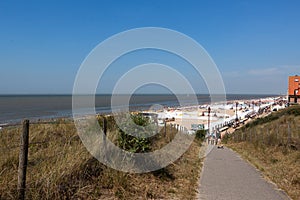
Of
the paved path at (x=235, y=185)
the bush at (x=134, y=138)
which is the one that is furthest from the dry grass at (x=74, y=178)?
the bush at (x=134, y=138)

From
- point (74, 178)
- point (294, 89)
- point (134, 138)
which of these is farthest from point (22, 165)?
point (294, 89)

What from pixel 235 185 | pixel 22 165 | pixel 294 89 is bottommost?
pixel 235 185

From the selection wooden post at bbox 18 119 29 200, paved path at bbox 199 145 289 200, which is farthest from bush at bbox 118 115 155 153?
wooden post at bbox 18 119 29 200

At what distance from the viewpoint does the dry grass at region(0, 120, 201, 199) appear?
4.08 metres

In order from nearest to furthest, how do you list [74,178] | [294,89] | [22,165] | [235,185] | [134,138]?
[22,165] → [74,178] → [235,185] → [134,138] → [294,89]

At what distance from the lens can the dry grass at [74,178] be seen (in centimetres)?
408

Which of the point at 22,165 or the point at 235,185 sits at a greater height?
the point at 22,165

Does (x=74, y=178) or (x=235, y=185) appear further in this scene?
(x=235, y=185)

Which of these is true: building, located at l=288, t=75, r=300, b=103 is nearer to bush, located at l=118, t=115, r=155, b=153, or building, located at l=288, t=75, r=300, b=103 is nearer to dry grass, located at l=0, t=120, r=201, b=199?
bush, located at l=118, t=115, r=155, b=153

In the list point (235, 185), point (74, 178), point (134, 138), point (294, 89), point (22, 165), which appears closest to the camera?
point (22, 165)

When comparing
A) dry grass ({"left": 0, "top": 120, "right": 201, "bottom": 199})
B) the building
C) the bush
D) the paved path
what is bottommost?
the paved path

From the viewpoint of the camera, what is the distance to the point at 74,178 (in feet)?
15.6

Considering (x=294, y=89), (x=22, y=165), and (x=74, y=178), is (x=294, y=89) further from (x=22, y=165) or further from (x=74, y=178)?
(x=22, y=165)

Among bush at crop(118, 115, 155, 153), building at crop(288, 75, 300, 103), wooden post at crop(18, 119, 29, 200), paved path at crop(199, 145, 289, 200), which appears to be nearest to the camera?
wooden post at crop(18, 119, 29, 200)
